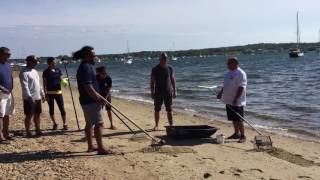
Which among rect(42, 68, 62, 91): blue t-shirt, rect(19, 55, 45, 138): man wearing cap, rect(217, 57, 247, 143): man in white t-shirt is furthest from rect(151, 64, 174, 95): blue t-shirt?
rect(19, 55, 45, 138): man wearing cap

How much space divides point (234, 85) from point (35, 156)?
4.15 m

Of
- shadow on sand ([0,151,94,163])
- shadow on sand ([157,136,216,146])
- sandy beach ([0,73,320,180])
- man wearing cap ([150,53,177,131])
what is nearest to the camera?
sandy beach ([0,73,320,180])

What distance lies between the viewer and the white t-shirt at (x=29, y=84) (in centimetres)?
1055

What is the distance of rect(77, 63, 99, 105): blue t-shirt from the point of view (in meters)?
8.53

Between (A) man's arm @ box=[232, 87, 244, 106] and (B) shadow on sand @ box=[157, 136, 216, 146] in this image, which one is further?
(A) man's arm @ box=[232, 87, 244, 106]

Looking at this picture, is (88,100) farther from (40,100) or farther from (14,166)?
(40,100)

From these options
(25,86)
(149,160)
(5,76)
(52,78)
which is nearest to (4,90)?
(5,76)

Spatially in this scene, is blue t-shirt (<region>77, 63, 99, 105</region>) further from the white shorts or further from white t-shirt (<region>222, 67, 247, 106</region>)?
white t-shirt (<region>222, 67, 247, 106</region>)

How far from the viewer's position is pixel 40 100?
11008 millimetres

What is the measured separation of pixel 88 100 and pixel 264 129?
7194 mm

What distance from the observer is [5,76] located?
10.1 meters

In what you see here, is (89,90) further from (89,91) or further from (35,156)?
(35,156)

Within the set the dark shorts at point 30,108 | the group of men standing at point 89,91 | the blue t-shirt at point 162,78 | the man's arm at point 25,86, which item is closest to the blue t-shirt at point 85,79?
the group of men standing at point 89,91

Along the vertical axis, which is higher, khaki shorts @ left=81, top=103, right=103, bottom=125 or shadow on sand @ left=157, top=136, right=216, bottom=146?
khaki shorts @ left=81, top=103, right=103, bottom=125
